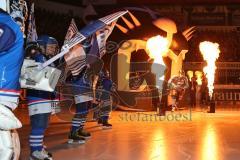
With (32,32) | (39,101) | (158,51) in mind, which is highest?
(158,51)

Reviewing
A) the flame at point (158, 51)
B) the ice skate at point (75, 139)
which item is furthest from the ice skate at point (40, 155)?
the flame at point (158, 51)

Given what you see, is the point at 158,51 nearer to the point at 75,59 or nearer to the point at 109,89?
the point at 109,89

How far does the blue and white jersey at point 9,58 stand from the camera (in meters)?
4.38

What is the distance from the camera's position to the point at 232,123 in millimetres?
11703

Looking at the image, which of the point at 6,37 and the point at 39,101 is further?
the point at 39,101

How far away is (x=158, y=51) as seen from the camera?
655 inches

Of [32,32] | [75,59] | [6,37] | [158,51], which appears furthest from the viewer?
[158,51]

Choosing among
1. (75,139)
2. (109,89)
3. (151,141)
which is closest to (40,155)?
(75,139)

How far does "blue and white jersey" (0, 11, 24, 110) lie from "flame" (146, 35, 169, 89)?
12.1 meters

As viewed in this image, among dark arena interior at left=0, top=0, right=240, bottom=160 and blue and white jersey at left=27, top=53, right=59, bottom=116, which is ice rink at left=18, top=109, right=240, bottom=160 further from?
blue and white jersey at left=27, top=53, right=59, bottom=116

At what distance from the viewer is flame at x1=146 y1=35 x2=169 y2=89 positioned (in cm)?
1656

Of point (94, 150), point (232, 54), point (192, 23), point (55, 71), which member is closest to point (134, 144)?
point (94, 150)

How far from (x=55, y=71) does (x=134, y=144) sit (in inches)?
112

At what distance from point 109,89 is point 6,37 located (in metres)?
7.00
